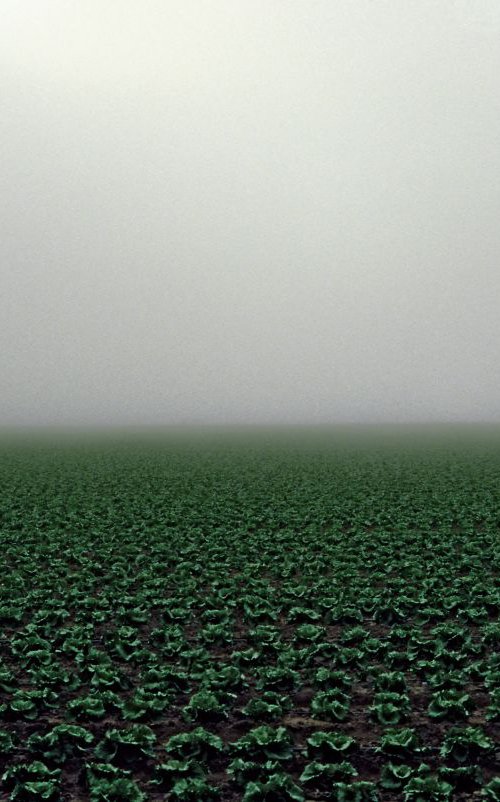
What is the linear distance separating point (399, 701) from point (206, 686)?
2.91 m

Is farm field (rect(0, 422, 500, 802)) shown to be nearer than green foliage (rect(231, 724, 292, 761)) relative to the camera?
Yes

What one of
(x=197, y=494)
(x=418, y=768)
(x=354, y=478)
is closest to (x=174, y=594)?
(x=418, y=768)

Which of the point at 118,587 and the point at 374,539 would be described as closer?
the point at 118,587

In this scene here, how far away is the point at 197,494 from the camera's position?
32.4 metres

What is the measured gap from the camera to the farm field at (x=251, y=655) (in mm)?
8047

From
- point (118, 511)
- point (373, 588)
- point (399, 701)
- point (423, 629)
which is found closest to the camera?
point (399, 701)

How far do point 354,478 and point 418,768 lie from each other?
104ft

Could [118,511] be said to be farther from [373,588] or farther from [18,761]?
[18,761]

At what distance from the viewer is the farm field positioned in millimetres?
8047

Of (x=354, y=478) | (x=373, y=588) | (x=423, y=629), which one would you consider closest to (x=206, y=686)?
(x=423, y=629)

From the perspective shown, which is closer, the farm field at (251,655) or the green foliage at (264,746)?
the farm field at (251,655)

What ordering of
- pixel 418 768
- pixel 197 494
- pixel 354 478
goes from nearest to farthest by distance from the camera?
pixel 418 768 < pixel 197 494 < pixel 354 478

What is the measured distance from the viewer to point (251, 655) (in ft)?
37.9

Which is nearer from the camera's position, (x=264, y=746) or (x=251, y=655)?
(x=264, y=746)
